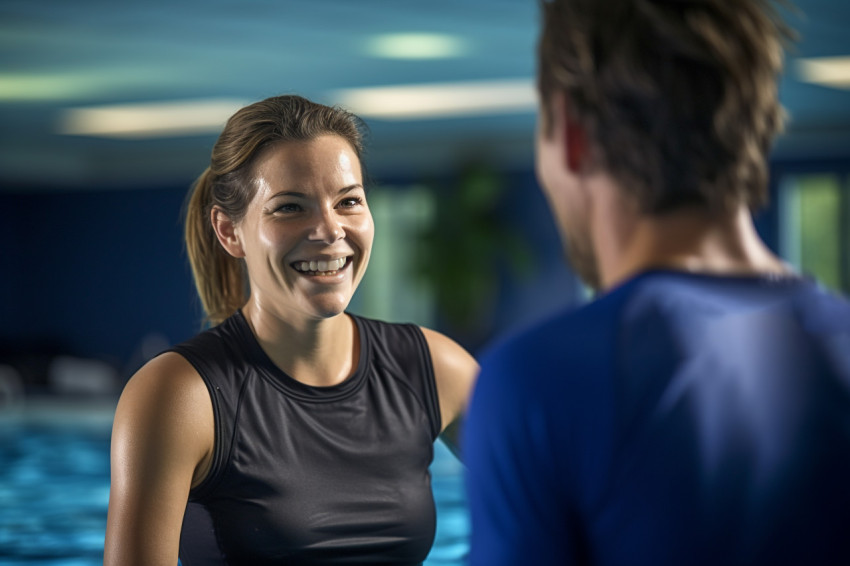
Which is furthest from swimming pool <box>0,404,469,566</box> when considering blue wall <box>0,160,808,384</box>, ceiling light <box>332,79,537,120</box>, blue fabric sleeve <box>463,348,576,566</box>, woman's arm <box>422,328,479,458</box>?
blue wall <box>0,160,808,384</box>

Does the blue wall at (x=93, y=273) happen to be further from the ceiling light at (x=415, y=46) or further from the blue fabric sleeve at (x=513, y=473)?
the blue fabric sleeve at (x=513, y=473)

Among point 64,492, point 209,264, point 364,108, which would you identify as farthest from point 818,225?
point 209,264

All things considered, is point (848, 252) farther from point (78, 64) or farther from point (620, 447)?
point (620, 447)

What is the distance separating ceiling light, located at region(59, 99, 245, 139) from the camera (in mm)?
11937

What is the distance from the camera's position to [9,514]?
24.1 ft

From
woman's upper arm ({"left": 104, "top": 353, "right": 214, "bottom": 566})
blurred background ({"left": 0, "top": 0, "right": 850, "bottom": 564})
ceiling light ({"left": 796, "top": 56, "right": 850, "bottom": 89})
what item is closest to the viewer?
woman's upper arm ({"left": 104, "top": 353, "right": 214, "bottom": 566})

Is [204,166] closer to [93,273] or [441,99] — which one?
[93,273]

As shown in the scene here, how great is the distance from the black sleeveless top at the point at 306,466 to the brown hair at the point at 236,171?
8.9 inches

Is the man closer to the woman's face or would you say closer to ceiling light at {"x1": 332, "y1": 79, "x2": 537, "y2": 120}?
the woman's face

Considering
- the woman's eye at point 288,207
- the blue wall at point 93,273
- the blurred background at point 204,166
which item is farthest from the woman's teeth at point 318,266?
the blue wall at point 93,273

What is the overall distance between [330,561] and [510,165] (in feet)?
44.5

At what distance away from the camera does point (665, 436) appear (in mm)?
801

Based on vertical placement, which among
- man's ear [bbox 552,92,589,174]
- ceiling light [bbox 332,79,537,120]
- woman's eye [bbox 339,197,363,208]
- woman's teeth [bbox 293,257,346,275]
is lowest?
man's ear [bbox 552,92,589,174]

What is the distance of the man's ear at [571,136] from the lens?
34.8 inches
